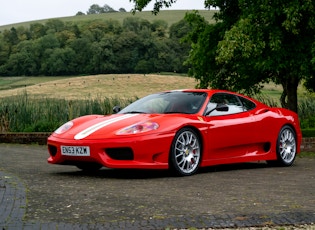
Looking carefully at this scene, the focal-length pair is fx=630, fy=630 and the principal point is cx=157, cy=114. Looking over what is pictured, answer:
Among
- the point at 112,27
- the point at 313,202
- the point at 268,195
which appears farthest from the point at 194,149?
the point at 112,27

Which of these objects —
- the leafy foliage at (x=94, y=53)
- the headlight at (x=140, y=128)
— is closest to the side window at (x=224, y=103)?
the headlight at (x=140, y=128)

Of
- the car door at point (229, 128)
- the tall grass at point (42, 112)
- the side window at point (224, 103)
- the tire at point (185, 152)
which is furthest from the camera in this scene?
the tall grass at point (42, 112)

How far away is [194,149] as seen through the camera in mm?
9133

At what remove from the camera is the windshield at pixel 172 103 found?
9.68 m

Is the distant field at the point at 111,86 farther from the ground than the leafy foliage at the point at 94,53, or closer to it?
closer to it

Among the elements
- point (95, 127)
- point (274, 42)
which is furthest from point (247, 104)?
point (274, 42)

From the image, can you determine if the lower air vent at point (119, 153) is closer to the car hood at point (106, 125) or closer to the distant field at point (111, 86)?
the car hood at point (106, 125)

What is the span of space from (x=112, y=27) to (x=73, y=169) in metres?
87.5

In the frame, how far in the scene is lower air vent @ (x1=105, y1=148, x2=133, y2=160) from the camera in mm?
8625

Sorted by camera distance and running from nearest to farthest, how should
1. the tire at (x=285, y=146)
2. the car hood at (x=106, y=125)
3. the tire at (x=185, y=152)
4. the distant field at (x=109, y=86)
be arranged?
the car hood at (x=106, y=125), the tire at (x=185, y=152), the tire at (x=285, y=146), the distant field at (x=109, y=86)

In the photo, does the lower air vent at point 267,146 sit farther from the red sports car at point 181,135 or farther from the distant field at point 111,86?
the distant field at point 111,86

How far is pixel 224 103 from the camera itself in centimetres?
1012

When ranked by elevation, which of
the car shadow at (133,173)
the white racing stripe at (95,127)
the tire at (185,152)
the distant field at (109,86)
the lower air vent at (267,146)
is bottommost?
the distant field at (109,86)

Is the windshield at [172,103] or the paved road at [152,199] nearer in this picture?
the paved road at [152,199]
